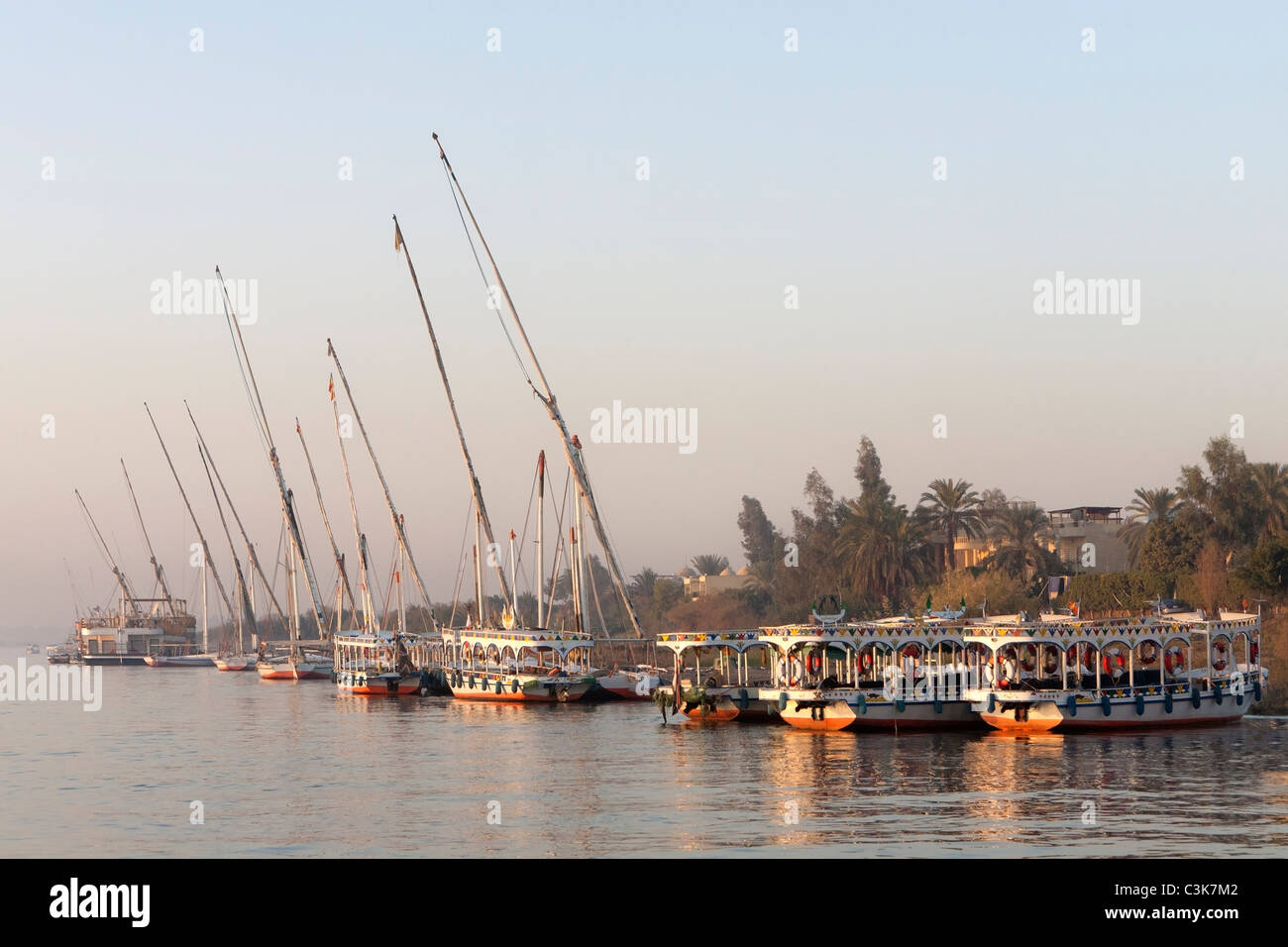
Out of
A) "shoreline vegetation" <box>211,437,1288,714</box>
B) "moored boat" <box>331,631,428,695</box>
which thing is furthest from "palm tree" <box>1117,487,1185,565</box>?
"moored boat" <box>331,631,428,695</box>

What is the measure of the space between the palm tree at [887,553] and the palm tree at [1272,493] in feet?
106

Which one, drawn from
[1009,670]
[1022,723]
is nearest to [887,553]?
[1009,670]

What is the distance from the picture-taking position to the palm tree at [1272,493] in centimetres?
11675

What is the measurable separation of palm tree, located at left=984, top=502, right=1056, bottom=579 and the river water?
182ft

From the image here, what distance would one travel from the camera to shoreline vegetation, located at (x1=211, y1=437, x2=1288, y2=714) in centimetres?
10588

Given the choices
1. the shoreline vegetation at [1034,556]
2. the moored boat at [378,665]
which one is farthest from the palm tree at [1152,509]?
the moored boat at [378,665]

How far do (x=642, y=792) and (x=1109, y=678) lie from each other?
33.1 metres

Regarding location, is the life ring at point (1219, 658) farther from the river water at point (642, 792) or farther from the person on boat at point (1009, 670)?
the person on boat at point (1009, 670)

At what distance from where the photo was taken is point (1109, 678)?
76.9m

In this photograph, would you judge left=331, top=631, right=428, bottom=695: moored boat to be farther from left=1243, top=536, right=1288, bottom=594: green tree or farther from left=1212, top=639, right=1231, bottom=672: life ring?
left=1212, top=639, right=1231, bottom=672: life ring

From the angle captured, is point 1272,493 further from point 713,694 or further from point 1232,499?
point 713,694

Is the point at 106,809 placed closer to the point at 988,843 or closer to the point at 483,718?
the point at 988,843

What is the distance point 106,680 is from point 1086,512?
119576mm

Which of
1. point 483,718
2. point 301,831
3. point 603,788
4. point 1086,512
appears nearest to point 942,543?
point 1086,512
